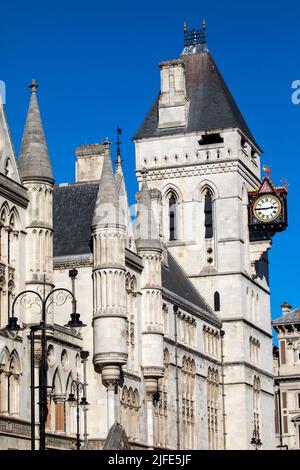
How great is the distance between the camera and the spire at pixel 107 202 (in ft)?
209

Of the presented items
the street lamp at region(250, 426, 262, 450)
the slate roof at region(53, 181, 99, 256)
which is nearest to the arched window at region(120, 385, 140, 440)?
the slate roof at region(53, 181, 99, 256)

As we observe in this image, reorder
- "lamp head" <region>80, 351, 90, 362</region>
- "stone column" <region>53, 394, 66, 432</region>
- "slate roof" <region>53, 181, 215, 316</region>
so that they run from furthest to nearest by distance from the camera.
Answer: "slate roof" <region>53, 181, 215, 316</region>, "lamp head" <region>80, 351, 90, 362</region>, "stone column" <region>53, 394, 66, 432</region>

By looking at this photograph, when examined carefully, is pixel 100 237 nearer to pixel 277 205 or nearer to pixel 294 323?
pixel 277 205

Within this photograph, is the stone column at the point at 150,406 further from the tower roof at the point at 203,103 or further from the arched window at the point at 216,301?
the tower roof at the point at 203,103

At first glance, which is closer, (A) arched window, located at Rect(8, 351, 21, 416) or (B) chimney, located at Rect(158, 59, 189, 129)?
(A) arched window, located at Rect(8, 351, 21, 416)

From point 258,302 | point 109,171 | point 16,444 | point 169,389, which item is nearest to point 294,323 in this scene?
point 258,302

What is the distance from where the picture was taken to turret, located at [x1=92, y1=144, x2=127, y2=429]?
6306cm

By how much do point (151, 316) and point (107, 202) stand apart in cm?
903

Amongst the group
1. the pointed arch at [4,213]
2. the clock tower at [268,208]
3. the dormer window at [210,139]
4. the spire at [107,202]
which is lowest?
the pointed arch at [4,213]

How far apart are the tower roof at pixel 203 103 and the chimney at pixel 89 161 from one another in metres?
13.4

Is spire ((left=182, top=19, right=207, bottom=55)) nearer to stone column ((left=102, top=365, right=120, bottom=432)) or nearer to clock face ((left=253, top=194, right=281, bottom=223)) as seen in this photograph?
clock face ((left=253, top=194, right=281, bottom=223))

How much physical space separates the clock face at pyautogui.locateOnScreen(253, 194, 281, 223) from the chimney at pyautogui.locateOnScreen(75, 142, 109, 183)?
1467 centimetres

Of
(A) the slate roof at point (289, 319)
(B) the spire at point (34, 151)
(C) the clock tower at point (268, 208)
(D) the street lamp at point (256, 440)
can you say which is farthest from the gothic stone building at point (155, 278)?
(A) the slate roof at point (289, 319)

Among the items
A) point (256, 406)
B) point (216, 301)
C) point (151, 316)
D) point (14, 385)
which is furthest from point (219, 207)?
point (14, 385)
